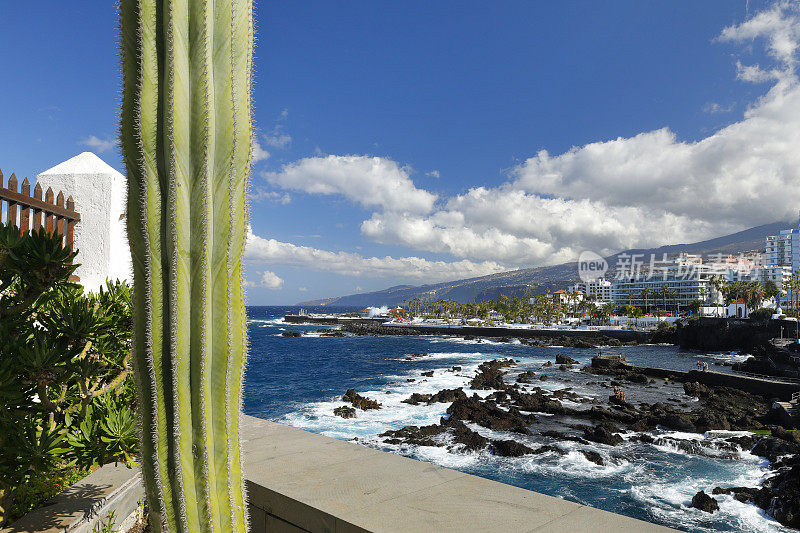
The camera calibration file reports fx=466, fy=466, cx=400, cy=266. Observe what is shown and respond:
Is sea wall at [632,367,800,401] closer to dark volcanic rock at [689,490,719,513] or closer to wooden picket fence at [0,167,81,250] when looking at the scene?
dark volcanic rock at [689,490,719,513]

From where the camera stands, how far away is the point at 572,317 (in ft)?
303

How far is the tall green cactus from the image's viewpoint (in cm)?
142

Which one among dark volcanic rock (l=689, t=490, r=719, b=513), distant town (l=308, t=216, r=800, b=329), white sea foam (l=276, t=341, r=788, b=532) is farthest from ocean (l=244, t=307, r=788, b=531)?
distant town (l=308, t=216, r=800, b=329)

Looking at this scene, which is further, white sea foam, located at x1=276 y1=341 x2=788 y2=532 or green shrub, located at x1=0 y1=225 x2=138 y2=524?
white sea foam, located at x1=276 y1=341 x2=788 y2=532

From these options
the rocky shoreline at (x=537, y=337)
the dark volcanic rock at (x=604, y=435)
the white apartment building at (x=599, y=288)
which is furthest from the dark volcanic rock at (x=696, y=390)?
the white apartment building at (x=599, y=288)

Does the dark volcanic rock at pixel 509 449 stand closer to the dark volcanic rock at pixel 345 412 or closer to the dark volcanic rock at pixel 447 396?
the dark volcanic rock at pixel 345 412

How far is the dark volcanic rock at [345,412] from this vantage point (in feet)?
66.1

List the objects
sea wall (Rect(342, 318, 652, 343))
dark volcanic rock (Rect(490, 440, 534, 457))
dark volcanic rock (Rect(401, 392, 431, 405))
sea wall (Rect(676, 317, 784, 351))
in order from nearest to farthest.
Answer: dark volcanic rock (Rect(490, 440, 534, 457))
dark volcanic rock (Rect(401, 392, 431, 405))
sea wall (Rect(676, 317, 784, 351))
sea wall (Rect(342, 318, 652, 343))

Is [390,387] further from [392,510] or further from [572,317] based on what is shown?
[572,317]

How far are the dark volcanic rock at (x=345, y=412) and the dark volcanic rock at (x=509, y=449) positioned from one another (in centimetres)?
728

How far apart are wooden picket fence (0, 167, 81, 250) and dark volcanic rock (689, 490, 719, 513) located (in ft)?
42.2

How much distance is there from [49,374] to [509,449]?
47.0 feet

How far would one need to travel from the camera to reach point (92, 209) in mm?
4297

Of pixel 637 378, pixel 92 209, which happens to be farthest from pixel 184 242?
pixel 637 378
